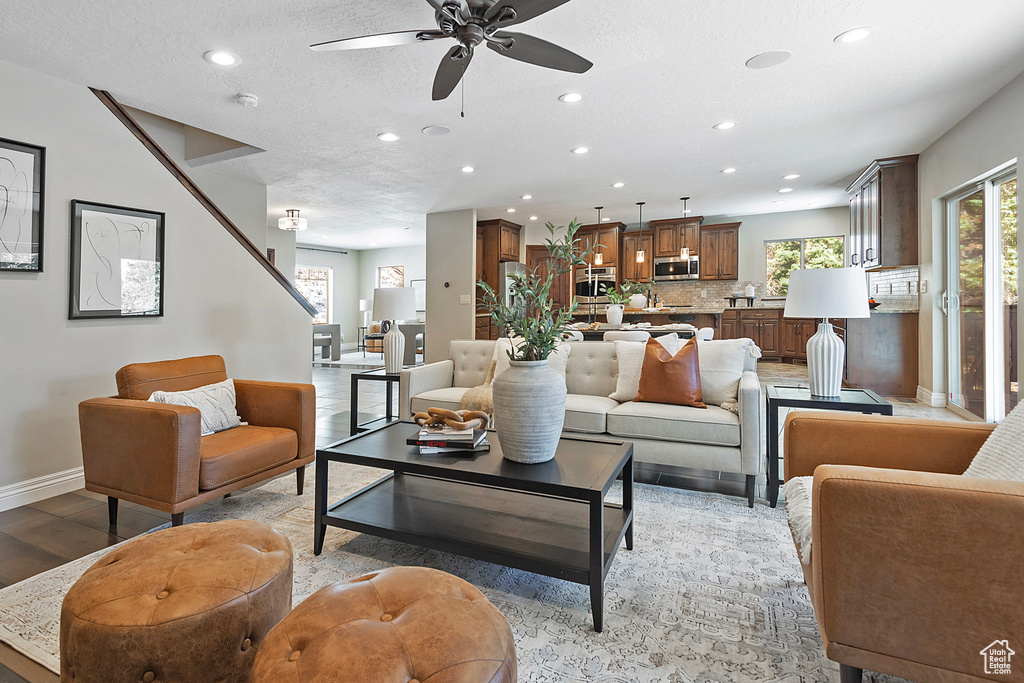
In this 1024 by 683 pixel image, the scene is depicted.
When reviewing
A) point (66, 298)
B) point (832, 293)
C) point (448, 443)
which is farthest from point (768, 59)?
point (66, 298)

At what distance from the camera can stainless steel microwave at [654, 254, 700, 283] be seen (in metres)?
8.98

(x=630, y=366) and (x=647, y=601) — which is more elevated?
(x=630, y=366)

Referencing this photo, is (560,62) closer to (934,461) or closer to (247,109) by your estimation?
(934,461)

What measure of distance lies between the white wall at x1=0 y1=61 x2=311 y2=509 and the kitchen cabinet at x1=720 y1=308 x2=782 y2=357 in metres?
7.86

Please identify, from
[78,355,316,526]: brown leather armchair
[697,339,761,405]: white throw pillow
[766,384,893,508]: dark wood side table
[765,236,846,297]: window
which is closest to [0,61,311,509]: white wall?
[78,355,316,526]: brown leather armchair

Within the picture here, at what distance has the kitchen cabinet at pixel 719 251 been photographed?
8.95m

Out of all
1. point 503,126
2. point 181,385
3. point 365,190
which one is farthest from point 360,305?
point 181,385

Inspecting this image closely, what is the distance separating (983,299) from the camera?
4344 millimetres

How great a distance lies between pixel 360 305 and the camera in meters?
13.5

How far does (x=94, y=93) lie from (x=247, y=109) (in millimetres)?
904

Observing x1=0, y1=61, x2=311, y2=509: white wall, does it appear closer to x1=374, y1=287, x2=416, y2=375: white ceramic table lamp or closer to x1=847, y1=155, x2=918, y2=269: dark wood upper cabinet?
x1=374, y1=287, x2=416, y2=375: white ceramic table lamp

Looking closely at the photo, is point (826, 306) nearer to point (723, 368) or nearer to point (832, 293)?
point (832, 293)

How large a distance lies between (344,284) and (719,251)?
9.35m
